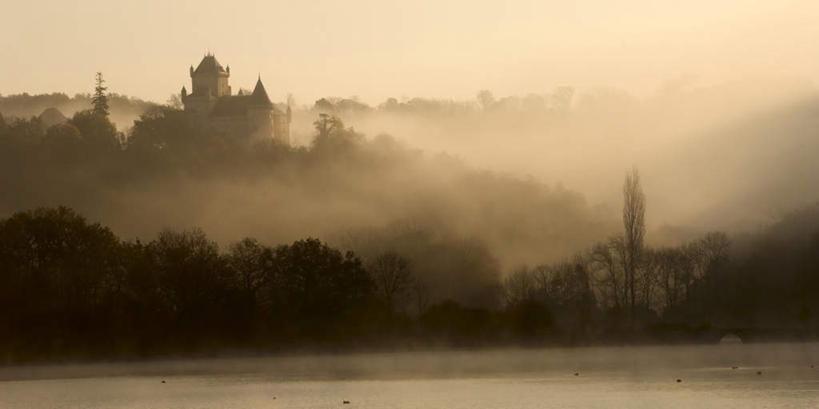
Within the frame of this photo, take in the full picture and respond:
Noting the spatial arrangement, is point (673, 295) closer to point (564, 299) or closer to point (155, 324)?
point (564, 299)

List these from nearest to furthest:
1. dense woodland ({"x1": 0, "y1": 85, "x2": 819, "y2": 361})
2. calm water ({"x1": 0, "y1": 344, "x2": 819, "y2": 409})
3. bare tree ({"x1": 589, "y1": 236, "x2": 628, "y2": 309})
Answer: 1. calm water ({"x1": 0, "y1": 344, "x2": 819, "y2": 409})
2. dense woodland ({"x1": 0, "y1": 85, "x2": 819, "y2": 361})
3. bare tree ({"x1": 589, "y1": 236, "x2": 628, "y2": 309})

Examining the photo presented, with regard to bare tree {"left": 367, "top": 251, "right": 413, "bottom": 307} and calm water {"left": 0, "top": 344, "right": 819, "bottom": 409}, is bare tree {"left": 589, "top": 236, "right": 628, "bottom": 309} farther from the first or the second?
calm water {"left": 0, "top": 344, "right": 819, "bottom": 409}

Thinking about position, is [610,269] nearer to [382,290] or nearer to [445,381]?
[382,290]

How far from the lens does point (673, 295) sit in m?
140

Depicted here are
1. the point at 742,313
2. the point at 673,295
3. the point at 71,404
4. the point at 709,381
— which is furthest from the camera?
the point at 673,295

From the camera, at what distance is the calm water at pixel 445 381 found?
72625mm

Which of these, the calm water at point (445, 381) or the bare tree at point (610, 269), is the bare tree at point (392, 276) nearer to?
the calm water at point (445, 381)

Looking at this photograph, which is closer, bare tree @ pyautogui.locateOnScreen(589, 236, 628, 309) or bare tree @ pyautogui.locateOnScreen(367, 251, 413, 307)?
bare tree @ pyautogui.locateOnScreen(367, 251, 413, 307)

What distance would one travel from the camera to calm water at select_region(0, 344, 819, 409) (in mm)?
72625

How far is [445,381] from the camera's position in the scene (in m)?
86.5

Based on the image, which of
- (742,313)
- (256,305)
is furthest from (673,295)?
(256,305)

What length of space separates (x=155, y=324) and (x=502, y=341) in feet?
108

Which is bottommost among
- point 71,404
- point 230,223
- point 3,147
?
point 71,404

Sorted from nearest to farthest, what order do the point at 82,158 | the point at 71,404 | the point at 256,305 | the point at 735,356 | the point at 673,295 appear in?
the point at 71,404 → the point at 735,356 → the point at 256,305 → the point at 673,295 → the point at 82,158
